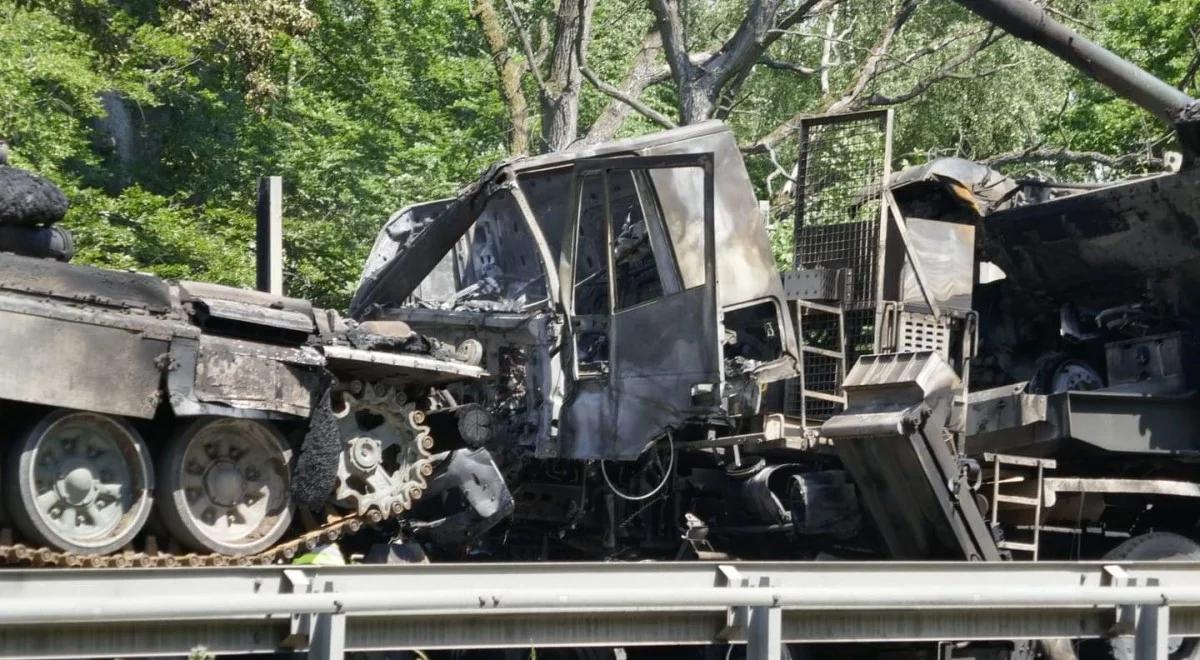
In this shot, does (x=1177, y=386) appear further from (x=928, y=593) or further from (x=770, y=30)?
(x=770, y=30)

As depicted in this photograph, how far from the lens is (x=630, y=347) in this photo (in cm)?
1164

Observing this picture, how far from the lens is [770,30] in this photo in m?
21.8

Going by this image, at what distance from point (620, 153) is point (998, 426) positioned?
9.83 feet

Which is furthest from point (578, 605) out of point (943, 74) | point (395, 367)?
point (943, 74)

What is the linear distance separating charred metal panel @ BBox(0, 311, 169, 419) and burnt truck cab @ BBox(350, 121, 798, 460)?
2548 mm

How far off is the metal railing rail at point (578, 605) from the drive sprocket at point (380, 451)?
10.6 feet

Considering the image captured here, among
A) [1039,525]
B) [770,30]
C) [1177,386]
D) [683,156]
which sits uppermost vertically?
[770,30]

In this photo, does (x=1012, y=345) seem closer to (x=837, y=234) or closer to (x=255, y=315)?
(x=837, y=234)

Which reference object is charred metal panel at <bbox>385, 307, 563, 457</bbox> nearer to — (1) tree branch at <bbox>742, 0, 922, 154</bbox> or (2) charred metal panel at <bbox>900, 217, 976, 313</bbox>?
(2) charred metal panel at <bbox>900, 217, 976, 313</bbox>

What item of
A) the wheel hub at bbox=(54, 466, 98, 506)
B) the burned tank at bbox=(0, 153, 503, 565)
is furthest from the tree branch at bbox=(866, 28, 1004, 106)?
the wheel hub at bbox=(54, 466, 98, 506)

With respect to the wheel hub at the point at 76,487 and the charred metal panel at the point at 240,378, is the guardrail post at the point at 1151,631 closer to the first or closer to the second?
the charred metal panel at the point at 240,378

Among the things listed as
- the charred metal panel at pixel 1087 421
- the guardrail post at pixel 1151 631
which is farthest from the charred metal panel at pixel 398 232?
the guardrail post at pixel 1151 631

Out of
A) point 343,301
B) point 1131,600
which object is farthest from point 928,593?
point 343,301

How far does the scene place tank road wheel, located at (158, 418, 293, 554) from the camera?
9.62 m
